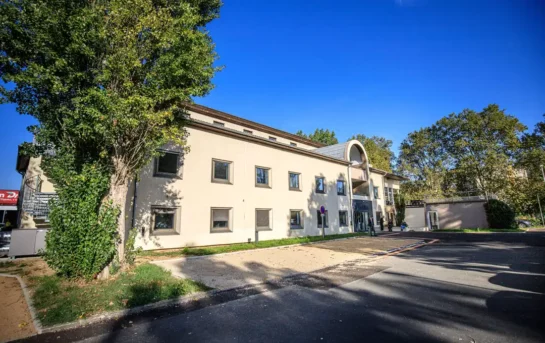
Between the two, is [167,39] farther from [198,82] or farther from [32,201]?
[32,201]

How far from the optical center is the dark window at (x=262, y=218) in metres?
19.0

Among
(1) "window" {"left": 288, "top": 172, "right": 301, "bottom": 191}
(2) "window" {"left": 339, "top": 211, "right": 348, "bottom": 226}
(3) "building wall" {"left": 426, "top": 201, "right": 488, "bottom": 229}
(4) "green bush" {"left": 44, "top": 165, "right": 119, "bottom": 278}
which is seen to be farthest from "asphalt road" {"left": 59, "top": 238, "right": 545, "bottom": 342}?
(3) "building wall" {"left": 426, "top": 201, "right": 488, "bottom": 229}

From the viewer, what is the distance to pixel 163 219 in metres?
14.3

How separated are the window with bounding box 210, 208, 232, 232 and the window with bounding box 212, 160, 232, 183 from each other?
1949 millimetres

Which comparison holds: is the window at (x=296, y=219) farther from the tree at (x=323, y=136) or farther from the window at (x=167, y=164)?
the tree at (x=323, y=136)

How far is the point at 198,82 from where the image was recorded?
29.9 ft

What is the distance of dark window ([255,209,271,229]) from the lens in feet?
62.2

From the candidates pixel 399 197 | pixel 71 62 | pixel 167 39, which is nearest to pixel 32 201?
pixel 71 62

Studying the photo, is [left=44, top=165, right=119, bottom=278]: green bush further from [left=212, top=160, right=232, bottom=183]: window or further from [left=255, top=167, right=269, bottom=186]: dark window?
[left=255, top=167, right=269, bottom=186]: dark window

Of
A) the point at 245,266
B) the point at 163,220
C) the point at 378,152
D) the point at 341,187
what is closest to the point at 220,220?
the point at 163,220

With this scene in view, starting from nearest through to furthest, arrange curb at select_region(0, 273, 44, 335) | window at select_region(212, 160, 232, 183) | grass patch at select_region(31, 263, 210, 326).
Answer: curb at select_region(0, 273, 44, 335) → grass patch at select_region(31, 263, 210, 326) → window at select_region(212, 160, 232, 183)

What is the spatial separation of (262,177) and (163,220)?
799 centimetres

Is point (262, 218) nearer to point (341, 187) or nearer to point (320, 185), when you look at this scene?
point (320, 185)

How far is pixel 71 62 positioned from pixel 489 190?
41967 mm
